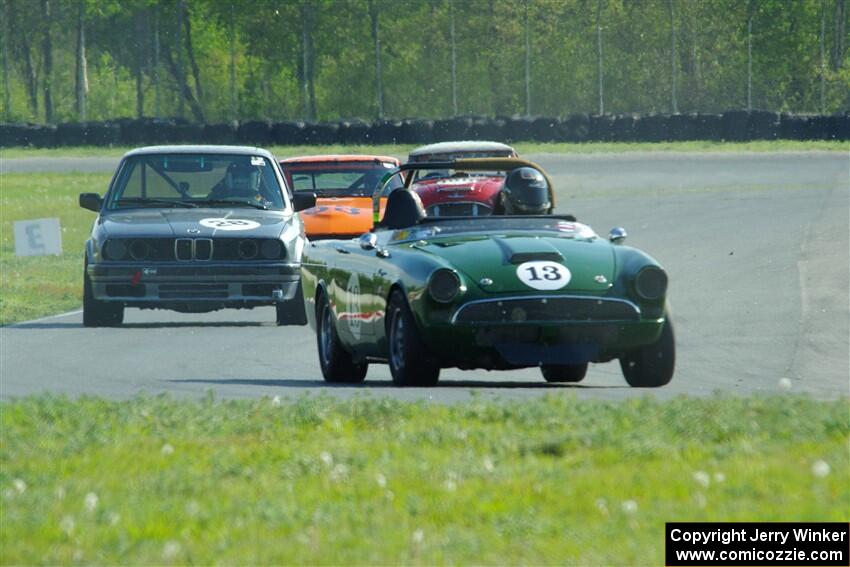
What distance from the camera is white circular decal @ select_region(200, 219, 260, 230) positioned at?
49.4ft

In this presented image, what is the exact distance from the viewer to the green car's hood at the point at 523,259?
382 inches

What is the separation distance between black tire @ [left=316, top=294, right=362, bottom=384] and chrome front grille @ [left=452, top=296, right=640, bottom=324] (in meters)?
1.73

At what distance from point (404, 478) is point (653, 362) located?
13.5 ft

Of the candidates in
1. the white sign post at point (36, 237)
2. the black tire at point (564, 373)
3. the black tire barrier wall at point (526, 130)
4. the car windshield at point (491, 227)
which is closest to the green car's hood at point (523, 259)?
the car windshield at point (491, 227)

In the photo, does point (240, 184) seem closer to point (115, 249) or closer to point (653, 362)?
point (115, 249)

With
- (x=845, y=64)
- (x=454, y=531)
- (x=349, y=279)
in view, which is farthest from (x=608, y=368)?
(x=845, y=64)

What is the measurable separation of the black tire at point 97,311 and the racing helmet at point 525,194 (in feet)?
15.8

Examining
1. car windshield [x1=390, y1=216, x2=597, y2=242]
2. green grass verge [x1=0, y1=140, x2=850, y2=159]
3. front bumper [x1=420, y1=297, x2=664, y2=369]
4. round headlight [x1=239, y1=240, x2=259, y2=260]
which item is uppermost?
car windshield [x1=390, y1=216, x2=597, y2=242]

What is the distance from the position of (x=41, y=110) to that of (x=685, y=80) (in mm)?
47806

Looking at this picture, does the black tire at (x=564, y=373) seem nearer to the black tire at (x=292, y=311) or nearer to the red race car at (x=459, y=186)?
the black tire at (x=292, y=311)

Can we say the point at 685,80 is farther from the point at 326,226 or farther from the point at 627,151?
the point at 326,226

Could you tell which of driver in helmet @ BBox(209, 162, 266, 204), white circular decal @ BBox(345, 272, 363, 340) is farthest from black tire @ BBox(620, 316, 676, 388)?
driver in helmet @ BBox(209, 162, 266, 204)

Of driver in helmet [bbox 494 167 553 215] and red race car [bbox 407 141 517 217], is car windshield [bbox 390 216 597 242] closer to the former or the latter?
driver in helmet [bbox 494 167 553 215]

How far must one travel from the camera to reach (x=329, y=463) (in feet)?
21.0
